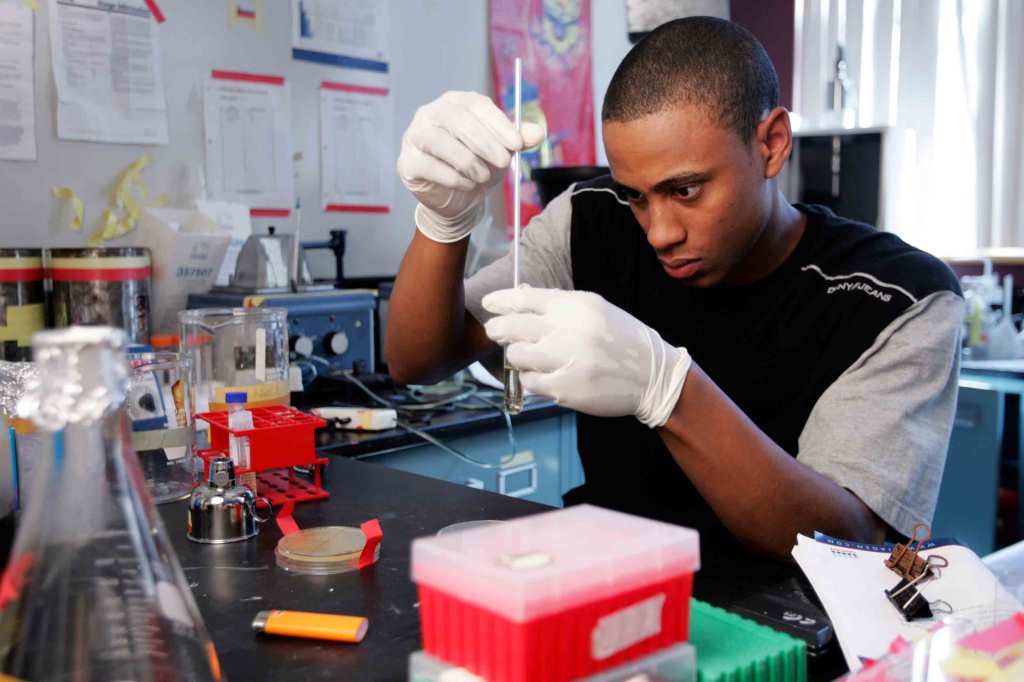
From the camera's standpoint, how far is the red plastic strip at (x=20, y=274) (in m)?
1.82

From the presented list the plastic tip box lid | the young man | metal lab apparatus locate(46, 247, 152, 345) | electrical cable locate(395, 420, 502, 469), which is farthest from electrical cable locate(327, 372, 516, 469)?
the plastic tip box lid

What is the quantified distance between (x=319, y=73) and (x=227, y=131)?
13.2 inches

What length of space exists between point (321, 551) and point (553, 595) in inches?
20.2

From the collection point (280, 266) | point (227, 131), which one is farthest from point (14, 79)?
point (280, 266)

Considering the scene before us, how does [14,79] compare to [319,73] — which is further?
[319,73]

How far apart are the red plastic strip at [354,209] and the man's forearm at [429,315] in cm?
107

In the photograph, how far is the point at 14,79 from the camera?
6.42 ft

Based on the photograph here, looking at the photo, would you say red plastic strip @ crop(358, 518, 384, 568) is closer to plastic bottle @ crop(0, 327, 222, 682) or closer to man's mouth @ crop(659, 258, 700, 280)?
plastic bottle @ crop(0, 327, 222, 682)

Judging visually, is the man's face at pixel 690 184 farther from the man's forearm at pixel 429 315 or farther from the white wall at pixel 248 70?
the white wall at pixel 248 70

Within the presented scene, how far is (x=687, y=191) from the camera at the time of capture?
1.26 metres

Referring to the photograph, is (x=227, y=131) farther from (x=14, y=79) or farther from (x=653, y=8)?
(x=653, y=8)

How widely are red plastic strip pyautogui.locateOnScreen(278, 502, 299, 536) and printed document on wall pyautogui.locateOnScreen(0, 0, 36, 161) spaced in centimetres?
134

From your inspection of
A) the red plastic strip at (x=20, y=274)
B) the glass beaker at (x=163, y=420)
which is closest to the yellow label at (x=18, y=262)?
the red plastic strip at (x=20, y=274)

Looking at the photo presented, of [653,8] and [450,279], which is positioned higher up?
[653,8]
